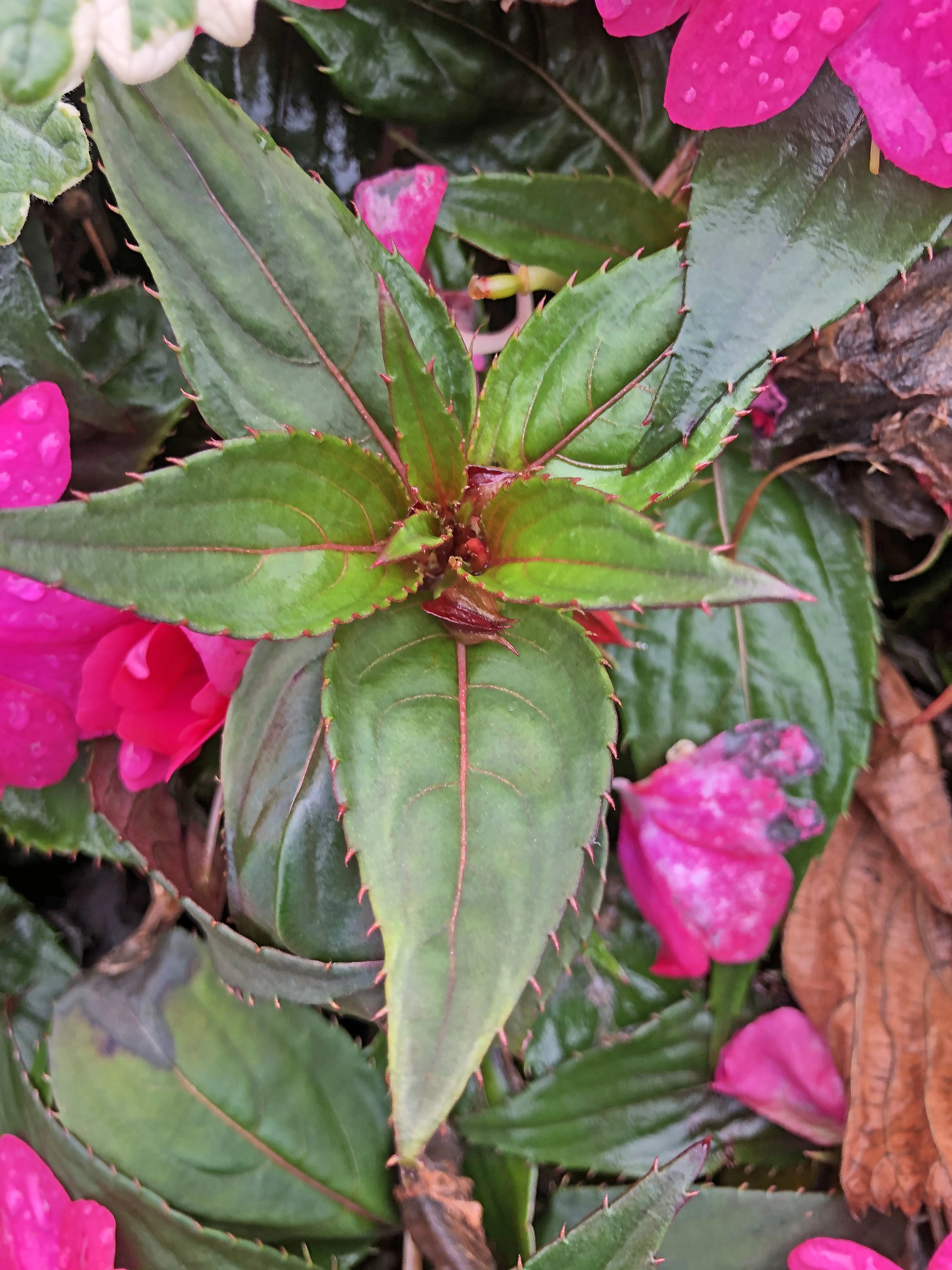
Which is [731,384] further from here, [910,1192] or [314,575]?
[910,1192]

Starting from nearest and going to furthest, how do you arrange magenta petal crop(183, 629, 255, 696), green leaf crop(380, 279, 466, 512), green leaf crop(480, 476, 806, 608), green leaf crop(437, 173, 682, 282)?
green leaf crop(480, 476, 806, 608), green leaf crop(380, 279, 466, 512), magenta petal crop(183, 629, 255, 696), green leaf crop(437, 173, 682, 282)

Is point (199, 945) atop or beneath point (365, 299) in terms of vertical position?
beneath

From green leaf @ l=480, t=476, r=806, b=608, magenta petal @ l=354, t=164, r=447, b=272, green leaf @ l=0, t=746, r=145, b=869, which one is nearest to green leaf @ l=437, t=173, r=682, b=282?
magenta petal @ l=354, t=164, r=447, b=272

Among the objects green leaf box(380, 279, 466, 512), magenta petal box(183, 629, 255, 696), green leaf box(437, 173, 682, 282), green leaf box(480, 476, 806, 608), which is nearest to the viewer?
green leaf box(480, 476, 806, 608)

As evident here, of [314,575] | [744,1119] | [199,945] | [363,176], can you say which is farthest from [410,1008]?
[363,176]

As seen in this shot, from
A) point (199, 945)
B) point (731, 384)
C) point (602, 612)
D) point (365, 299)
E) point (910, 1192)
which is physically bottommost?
point (910, 1192)

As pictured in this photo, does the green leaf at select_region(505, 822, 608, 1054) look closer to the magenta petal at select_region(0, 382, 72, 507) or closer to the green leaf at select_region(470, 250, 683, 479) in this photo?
the green leaf at select_region(470, 250, 683, 479)

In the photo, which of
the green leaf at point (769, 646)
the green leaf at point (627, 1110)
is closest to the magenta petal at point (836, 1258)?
the green leaf at point (627, 1110)
